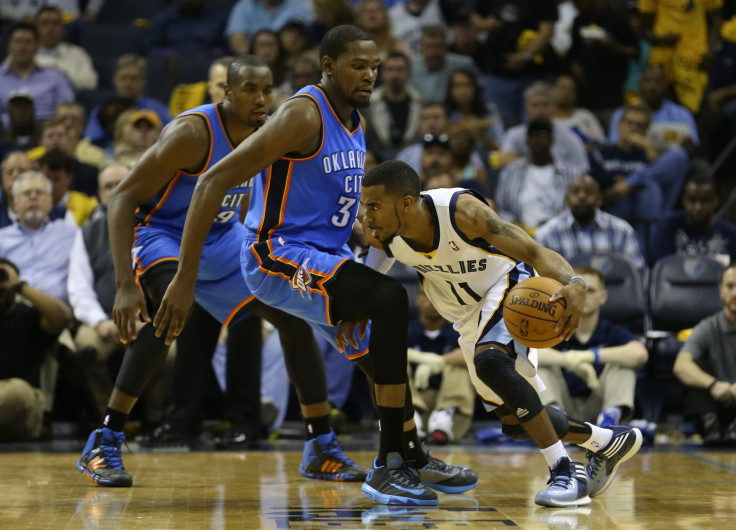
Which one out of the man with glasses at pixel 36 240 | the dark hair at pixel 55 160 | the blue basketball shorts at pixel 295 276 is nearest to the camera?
the blue basketball shorts at pixel 295 276

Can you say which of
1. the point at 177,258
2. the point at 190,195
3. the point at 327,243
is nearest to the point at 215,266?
the point at 177,258

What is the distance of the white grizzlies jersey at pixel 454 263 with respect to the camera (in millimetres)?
4238

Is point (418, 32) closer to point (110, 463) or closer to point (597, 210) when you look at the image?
point (597, 210)

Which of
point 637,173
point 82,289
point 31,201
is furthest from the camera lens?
point 637,173

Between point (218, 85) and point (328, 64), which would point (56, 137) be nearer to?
point (218, 85)

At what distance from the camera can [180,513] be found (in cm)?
394

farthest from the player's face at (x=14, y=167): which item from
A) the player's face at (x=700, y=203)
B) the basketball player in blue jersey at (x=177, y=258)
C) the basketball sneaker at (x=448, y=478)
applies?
the player's face at (x=700, y=203)

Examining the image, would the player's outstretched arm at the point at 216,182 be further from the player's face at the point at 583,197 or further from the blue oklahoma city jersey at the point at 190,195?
the player's face at the point at 583,197

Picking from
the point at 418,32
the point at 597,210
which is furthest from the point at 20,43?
the point at 597,210

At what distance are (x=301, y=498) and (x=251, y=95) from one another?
1822mm

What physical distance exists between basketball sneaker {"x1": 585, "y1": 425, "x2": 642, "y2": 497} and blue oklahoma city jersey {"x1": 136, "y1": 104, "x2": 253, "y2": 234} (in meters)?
1.99

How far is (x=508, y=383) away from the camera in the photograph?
4.08 metres

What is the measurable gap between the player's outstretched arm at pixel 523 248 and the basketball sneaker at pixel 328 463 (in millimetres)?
1367

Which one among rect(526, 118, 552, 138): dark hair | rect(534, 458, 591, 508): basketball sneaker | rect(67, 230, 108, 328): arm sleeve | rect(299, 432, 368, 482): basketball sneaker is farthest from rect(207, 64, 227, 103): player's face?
rect(534, 458, 591, 508): basketball sneaker
